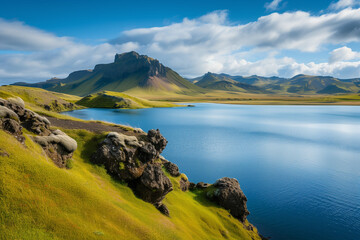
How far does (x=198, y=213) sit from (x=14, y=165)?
20000 mm

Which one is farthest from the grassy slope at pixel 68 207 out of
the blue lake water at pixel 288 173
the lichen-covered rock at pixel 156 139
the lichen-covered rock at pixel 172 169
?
the blue lake water at pixel 288 173

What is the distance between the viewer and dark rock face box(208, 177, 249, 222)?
2975cm

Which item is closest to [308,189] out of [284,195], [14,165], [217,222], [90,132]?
[284,195]

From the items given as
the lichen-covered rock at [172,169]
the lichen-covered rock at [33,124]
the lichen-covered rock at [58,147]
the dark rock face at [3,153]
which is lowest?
the lichen-covered rock at [172,169]

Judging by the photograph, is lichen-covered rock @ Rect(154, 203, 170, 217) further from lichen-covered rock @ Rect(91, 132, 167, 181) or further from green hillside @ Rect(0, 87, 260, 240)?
lichen-covered rock @ Rect(91, 132, 167, 181)

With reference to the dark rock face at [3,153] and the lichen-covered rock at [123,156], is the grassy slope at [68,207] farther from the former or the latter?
the lichen-covered rock at [123,156]

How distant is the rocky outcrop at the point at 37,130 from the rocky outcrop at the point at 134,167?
371 centimetres

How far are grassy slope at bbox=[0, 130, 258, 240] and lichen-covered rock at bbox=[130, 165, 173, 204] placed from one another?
1.02 metres

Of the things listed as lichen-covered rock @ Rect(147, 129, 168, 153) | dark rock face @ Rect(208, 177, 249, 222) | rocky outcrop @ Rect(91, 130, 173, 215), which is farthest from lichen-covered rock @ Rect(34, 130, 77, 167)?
dark rock face @ Rect(208, 177, 249, 222)

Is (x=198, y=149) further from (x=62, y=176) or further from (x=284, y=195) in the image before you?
(x=62, y=176)

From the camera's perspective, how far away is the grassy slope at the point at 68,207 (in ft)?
42.5

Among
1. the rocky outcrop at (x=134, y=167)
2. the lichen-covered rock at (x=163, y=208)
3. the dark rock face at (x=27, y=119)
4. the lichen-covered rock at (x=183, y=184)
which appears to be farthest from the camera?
the lichen-covered rock at (x=183, y=184)

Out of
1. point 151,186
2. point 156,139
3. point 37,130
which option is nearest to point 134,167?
point 151,186

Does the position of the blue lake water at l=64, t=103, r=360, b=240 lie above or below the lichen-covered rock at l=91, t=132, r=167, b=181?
below
